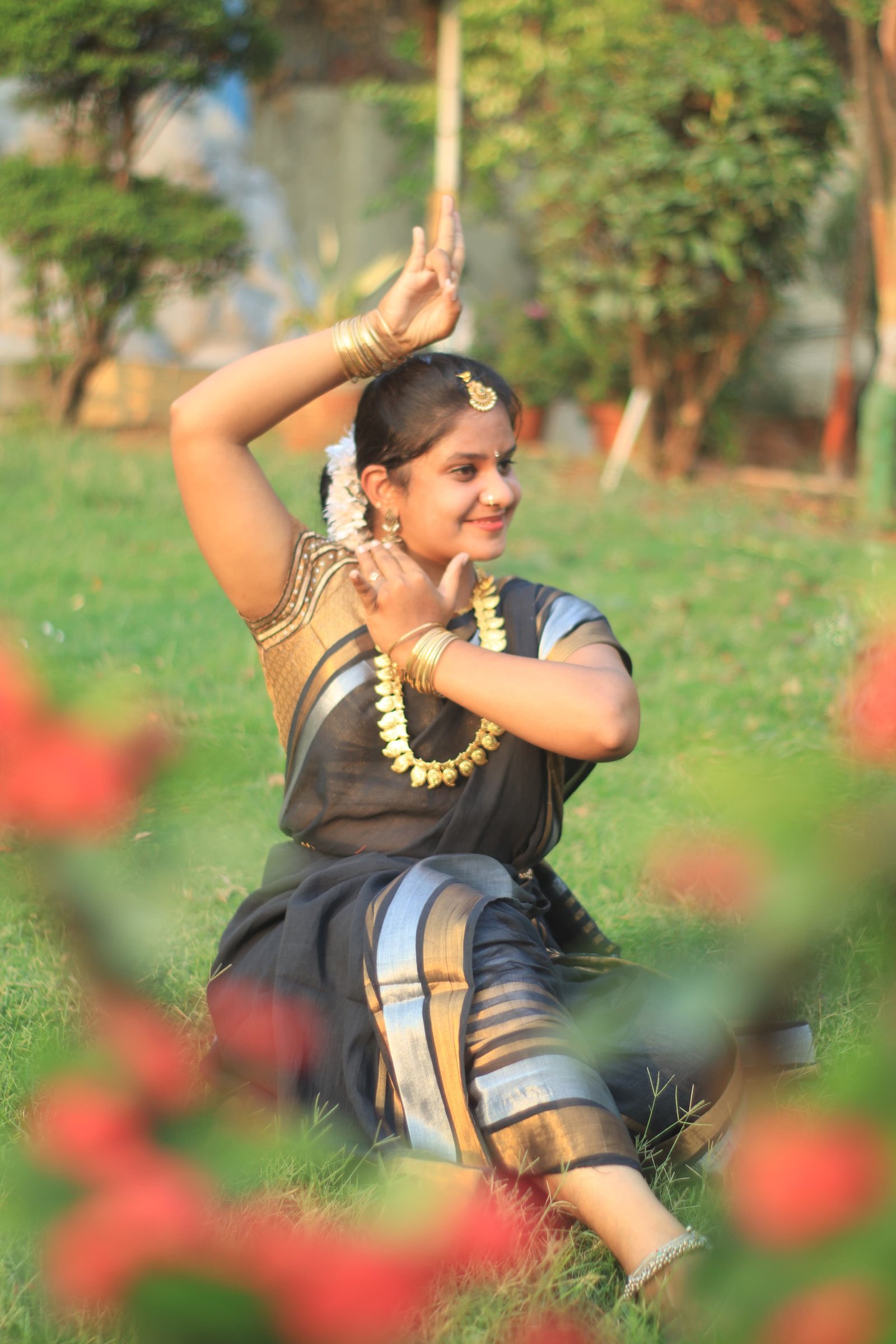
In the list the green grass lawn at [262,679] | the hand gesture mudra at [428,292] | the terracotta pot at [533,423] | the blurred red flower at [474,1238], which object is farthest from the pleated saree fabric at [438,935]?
the terracotta pot at [533,423]

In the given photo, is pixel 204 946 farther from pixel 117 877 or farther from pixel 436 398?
pixel 117 877

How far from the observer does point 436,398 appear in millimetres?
2176

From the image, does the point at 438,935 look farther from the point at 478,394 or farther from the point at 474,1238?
the point at 474,1238

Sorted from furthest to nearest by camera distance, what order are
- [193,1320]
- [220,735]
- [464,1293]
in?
[464,1293] → [220,735] → [193,1320]

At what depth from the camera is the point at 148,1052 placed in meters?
0.48

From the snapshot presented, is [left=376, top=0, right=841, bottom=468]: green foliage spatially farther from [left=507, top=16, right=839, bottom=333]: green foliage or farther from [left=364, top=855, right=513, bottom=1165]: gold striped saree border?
[left=364, top=855, right=513, bottom=1165]: gold striped saree border

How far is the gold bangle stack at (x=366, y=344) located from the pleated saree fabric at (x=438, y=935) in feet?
1.05

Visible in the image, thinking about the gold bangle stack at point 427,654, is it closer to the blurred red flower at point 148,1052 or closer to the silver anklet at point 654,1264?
the silver anklet at point 654,1264

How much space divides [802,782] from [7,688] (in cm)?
30

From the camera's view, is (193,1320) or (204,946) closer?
(193,1320)

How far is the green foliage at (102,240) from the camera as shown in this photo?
8.23m

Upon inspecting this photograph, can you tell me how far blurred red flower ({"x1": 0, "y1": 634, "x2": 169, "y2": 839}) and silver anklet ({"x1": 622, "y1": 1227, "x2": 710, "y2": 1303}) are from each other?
1.07 metres

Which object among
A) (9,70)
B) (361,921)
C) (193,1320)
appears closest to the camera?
(193,1320)

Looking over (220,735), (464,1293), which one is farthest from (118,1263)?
(464,1293)
